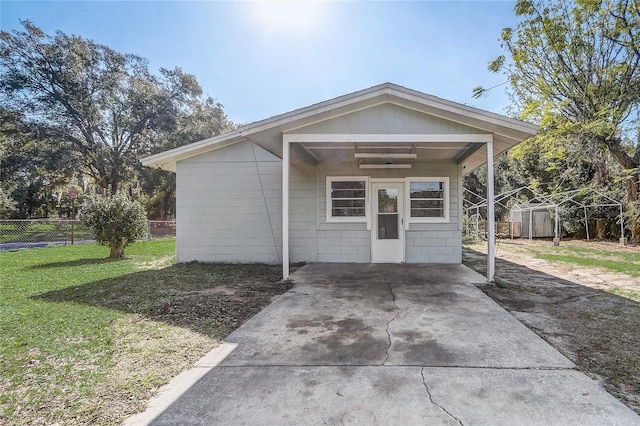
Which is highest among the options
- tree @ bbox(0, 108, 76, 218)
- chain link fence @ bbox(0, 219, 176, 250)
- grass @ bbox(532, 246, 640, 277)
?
tree @ bbox(0, 108, 76, 218)

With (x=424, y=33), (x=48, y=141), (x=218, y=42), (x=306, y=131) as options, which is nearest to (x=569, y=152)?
(x=424, y=33)

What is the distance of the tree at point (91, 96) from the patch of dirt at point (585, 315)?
68.9 ft

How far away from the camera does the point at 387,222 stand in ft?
26.1

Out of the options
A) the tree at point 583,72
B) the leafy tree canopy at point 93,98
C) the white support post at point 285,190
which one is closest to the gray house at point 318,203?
the white support post at point 285,190

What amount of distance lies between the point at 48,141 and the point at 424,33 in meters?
22.0

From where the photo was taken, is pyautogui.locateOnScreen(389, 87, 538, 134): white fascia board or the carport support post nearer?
pyautogui.locateOnScreen(389, 87, 538, 134): white fascia board

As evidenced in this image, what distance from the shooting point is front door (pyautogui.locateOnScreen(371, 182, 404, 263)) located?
793 centimetres

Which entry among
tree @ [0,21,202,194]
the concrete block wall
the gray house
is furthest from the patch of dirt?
tree @ [0,21,202,194]

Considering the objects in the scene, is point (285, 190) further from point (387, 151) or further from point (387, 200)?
point (387, 200)

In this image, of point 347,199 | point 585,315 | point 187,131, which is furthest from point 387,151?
point 187,131

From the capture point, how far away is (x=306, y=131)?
584 cm

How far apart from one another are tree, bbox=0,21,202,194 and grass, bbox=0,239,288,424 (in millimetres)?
16255

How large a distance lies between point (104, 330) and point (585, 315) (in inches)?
226

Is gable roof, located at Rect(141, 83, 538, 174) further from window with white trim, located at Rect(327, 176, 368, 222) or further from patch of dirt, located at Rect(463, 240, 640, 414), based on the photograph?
patch of dirt, located at Rect(463, 240, 640, 414)
